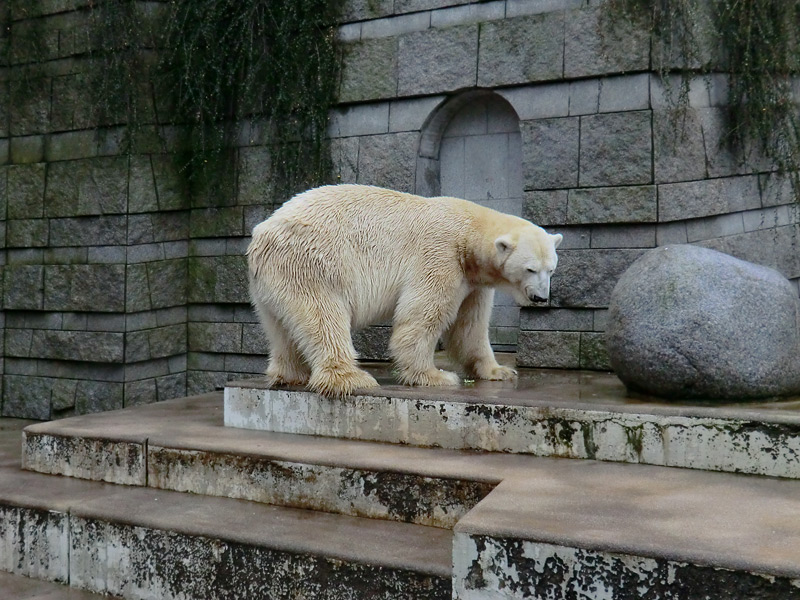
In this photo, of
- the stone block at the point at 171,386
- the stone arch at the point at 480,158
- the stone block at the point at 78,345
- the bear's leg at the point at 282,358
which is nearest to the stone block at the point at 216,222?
the stone block at the point at 78,345

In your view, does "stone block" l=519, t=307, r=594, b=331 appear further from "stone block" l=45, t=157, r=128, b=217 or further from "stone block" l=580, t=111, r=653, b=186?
"stone block" l=45, t=157, r=128, b=217

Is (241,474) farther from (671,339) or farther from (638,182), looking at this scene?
(638,182)

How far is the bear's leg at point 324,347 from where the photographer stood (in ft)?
14.6

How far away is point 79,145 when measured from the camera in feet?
23.7

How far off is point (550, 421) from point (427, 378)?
3.00 feet

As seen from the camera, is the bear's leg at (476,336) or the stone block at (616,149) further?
the stone block at (616,149)

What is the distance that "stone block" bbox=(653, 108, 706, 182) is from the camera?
5656 mm

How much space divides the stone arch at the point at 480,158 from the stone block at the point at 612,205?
0.62 metres

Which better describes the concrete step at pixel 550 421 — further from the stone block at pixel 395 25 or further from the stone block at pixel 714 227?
the stone block at pixel 395 25

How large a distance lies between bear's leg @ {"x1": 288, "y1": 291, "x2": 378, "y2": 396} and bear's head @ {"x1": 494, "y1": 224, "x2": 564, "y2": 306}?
35.5 inches

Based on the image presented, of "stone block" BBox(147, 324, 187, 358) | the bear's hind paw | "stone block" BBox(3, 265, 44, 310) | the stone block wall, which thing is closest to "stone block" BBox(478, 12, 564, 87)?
the stone block wall

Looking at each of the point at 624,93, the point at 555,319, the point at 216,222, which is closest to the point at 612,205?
the point at 624,93

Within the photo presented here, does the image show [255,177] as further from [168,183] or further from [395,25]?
[395,25]

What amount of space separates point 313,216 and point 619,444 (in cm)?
190
